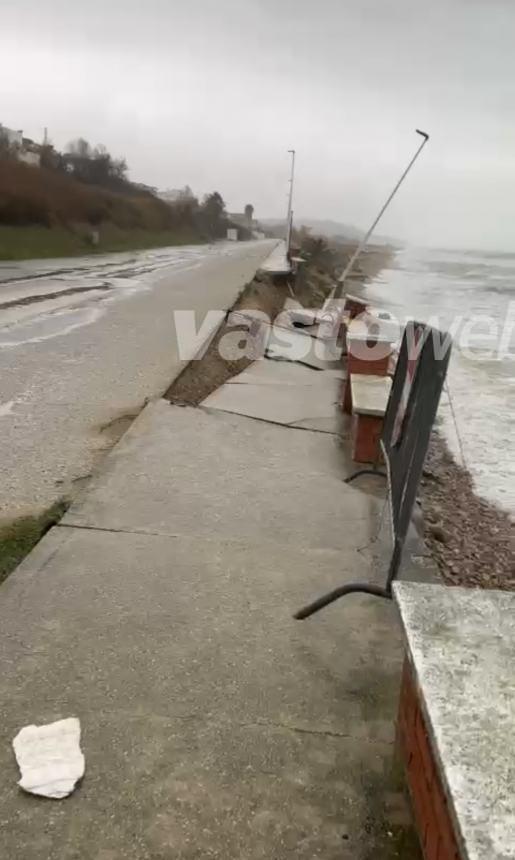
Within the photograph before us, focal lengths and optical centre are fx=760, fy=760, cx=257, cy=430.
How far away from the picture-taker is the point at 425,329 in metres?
3.82

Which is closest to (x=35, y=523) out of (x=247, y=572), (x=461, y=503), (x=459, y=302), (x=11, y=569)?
(x=11, y=569)

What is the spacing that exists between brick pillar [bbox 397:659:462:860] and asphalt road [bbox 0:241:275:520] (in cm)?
288

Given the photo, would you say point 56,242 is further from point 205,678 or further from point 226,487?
point 205,678

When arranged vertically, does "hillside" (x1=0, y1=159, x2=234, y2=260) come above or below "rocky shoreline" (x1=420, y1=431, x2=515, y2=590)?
below

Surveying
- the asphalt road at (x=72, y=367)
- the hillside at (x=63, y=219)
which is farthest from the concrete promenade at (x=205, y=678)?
the hillside at (x=63, y=219)

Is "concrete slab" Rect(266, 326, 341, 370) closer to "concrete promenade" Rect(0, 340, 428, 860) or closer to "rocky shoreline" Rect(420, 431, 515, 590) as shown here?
"rocky shoreline" Rect(420, 431, 515, 590)

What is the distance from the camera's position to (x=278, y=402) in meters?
7.71

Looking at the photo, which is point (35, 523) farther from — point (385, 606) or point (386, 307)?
point (386, 307)

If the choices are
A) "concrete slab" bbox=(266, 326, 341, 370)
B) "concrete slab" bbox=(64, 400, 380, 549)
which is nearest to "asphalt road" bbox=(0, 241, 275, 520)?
"concrete slab" bbox=(64, 400, 380, 549)

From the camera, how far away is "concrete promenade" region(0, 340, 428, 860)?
222cm

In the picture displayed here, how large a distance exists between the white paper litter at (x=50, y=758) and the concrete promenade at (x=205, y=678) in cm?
3

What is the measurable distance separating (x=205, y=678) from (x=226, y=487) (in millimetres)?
2191

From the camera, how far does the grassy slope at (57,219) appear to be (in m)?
35.8

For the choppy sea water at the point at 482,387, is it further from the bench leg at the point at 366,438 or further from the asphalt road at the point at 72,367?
the asphalt road at the point at 72,367
